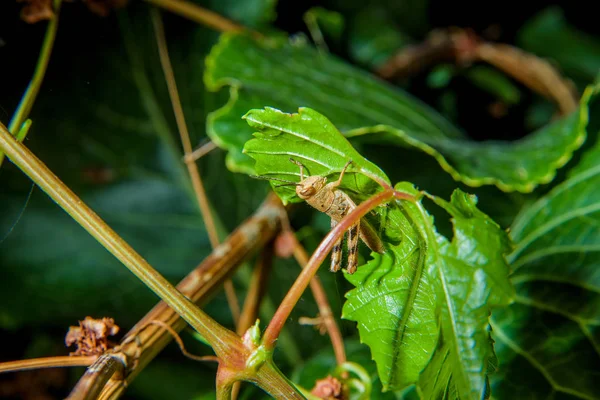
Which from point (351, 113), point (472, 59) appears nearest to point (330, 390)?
point (351, 113)

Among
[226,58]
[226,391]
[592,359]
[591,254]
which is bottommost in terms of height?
[226,391]

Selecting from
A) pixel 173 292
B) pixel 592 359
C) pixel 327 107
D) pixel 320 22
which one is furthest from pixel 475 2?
pixel 173 292

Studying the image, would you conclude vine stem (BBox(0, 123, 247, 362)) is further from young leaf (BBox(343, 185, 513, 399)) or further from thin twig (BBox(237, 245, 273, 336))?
thin twig (BBox(237, 245, 273, 336))

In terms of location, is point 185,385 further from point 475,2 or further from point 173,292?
point 475,2

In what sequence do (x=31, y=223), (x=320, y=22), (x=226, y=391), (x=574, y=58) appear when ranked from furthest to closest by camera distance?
(x=574, y=58), (x=320, y=22), (x=31, y=223), (x=226, y=391)

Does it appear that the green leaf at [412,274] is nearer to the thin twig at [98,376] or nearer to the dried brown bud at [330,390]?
the dried brown bud at [330,390]

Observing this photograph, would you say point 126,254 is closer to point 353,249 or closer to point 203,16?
point 353,249
